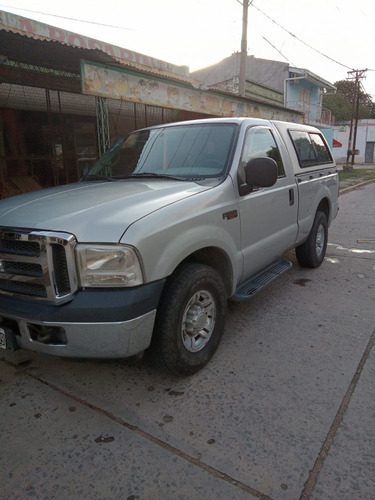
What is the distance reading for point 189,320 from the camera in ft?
8.93

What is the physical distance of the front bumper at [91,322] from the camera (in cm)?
212

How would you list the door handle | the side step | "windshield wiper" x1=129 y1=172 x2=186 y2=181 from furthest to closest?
1. the door handle
2. the side step
3. "windshield wiper" x1=129 y1=172 x2=186 y2=181

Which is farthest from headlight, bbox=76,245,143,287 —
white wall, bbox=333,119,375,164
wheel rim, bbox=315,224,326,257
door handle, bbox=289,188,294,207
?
white wall, bbox=333,119,375,164

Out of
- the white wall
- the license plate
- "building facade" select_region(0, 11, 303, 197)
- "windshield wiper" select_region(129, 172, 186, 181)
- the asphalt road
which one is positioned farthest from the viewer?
the white wall

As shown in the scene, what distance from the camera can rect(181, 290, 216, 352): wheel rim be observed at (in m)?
2.71

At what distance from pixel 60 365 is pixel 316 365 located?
1.99 meters

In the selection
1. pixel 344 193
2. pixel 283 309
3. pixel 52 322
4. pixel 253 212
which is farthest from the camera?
pixel 344 193

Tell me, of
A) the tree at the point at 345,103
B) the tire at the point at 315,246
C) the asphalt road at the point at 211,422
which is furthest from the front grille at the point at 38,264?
the tree at the point at 345,103

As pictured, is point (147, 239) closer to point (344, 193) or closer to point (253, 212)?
point (253, 212)

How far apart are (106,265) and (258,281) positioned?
6.16 ft

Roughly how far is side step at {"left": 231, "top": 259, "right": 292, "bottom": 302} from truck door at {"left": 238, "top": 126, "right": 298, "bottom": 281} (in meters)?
0.08

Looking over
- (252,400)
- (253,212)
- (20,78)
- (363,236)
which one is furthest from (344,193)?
(252,400)

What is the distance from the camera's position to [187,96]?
9156 millimetres

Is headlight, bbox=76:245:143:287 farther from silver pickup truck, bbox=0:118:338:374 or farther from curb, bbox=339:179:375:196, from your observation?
curb, bbox=339:179:375:196
